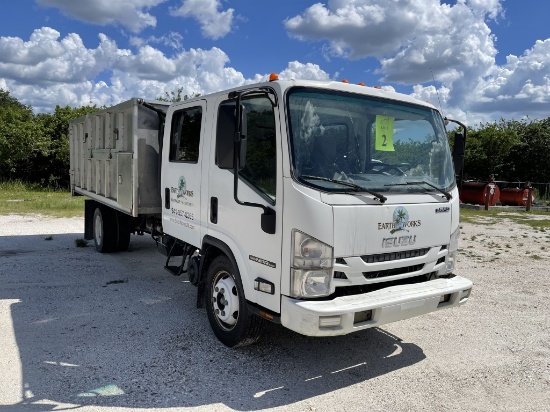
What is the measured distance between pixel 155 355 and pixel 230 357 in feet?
2.32

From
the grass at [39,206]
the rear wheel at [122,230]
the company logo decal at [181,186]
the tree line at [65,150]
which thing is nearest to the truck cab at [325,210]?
the company logo decal at [181,186]

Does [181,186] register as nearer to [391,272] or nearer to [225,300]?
[225,300]

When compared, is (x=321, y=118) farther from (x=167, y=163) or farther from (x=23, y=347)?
(x=23, y=347)

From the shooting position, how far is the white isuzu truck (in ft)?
12.1

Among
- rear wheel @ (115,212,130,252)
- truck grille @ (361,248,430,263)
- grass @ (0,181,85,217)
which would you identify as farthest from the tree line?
truck grille @ (361,248,430,263)

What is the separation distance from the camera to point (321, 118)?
156 inches

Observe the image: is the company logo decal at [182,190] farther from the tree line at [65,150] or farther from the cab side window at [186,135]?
the tree line at [65,150]

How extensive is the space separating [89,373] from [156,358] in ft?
1.94

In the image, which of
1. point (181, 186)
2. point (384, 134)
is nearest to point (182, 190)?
point (181, 186)

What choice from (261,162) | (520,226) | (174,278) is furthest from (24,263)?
(520,226)

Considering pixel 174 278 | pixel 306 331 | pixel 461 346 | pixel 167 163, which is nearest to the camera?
pixel 306 331

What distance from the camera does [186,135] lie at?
539 cm

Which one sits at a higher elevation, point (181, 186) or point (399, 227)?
point (181, 186)

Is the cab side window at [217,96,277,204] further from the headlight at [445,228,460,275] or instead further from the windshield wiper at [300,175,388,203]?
the headlight at [445,228,460,275]
